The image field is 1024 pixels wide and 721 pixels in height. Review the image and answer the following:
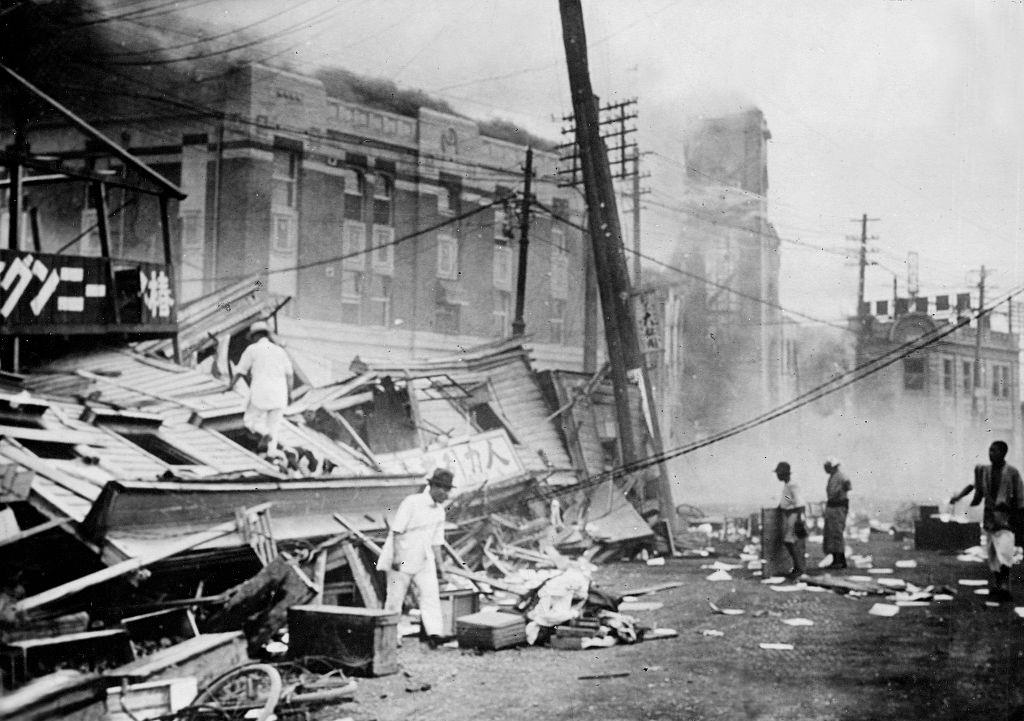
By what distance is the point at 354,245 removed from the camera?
28.5 m

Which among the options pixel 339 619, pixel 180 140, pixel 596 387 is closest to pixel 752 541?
pixel 596 387

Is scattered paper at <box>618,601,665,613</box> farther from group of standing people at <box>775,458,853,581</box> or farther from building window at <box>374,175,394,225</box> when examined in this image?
building window at <box>374,175,394,225</box>

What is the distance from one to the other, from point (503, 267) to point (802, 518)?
74.9ft

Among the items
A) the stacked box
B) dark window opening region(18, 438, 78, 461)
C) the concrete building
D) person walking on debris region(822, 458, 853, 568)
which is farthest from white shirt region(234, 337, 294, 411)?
the concrete building

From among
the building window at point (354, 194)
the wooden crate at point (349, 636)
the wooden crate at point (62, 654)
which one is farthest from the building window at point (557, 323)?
the wooden crate at point (62, 654)

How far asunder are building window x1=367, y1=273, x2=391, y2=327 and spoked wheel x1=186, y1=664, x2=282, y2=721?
23653mm

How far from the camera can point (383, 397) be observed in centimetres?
1471

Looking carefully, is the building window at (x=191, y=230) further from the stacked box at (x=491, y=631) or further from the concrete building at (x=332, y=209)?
the stacked box at (x=491, y=631)

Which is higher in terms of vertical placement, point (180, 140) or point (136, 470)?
point (180, 140)

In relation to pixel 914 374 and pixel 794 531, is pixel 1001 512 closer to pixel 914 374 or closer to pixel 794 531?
pixel 794 531

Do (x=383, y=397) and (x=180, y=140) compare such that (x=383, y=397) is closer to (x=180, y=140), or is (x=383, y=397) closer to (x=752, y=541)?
(x=752, y=541)

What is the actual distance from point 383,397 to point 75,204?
666 inches

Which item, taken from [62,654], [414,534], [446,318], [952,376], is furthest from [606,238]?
[952,376]

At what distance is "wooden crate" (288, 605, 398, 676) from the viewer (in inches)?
245
